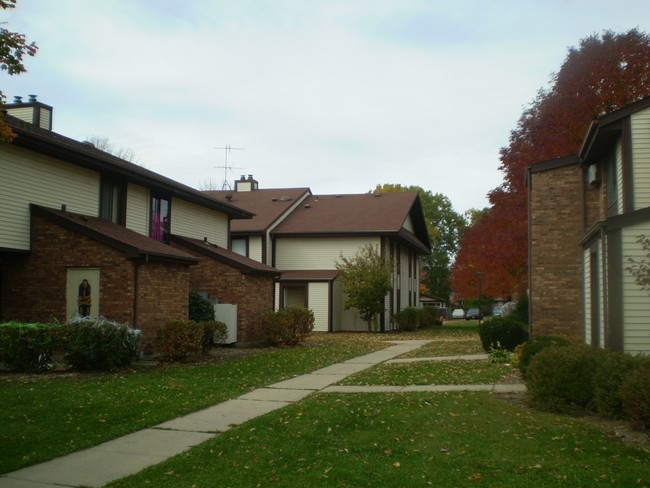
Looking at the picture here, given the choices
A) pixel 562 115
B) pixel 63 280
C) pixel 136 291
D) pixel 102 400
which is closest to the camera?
pixel 102 400

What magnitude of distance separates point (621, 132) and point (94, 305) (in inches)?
492

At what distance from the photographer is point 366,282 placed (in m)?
31.4

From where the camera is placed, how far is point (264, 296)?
23.8m

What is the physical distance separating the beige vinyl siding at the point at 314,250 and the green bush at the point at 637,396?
25.9 metres

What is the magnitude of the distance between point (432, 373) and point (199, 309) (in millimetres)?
8905

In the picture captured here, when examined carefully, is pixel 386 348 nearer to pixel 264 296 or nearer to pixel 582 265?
pixel 264 296

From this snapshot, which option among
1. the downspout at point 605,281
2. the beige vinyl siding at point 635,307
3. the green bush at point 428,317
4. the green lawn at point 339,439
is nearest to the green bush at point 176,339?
the green lawn at point 339,439

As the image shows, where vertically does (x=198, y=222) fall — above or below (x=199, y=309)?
above

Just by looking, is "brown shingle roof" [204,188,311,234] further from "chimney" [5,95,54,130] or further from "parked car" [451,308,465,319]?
"parked car" [451,308,465,319]

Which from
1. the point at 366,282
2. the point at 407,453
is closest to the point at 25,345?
the point at 407,453

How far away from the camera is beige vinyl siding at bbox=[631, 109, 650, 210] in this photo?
1338 centimetres

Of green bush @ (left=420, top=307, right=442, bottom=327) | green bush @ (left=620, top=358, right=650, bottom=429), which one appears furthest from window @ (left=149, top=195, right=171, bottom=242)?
green bush @ (left=420, top=307, right=442, bottom=327)

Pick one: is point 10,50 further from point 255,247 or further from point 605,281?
point 255,247

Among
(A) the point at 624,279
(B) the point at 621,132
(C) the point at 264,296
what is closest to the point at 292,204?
(C) the point at 264,296
